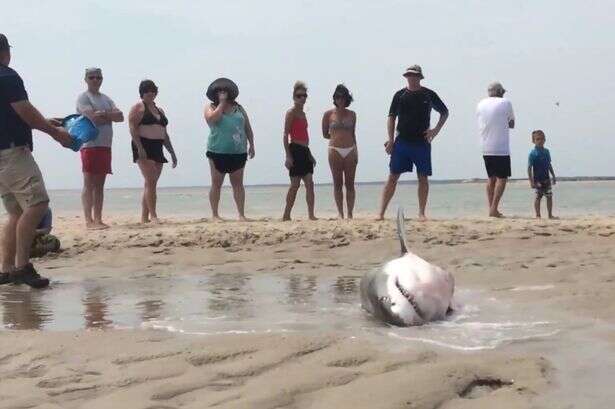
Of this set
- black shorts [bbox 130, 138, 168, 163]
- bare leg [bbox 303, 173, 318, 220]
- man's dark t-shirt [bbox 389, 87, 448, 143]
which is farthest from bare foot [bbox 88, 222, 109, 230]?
man's dark t-shirt [bbox 389, 87, 448, 143]

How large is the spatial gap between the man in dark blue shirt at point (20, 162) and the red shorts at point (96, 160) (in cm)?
254

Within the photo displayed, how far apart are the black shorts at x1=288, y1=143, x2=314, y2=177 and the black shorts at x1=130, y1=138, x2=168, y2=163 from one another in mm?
1522

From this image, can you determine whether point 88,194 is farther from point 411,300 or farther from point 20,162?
point 411,300

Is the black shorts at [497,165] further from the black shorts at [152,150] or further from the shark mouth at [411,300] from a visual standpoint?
the shark mouth at [411,300]

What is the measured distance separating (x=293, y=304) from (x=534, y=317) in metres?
1.42

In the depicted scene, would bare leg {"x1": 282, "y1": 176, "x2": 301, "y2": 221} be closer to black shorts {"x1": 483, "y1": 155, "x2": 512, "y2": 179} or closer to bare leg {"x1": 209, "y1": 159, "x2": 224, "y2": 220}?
bare leg {"x1": 209, "y1": 159, "x2": 224, "y2": 220}

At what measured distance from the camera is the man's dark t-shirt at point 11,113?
5.33 m

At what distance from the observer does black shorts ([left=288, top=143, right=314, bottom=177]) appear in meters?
8.83

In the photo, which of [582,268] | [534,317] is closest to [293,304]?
[534,317]

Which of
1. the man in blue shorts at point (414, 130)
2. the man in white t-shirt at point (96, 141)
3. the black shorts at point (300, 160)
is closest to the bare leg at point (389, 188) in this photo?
the man in blue shorts at point (414, 130)

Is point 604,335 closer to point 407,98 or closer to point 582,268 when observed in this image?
point 582,268

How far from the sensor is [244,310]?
4.35m

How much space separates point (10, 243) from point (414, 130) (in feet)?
14.6

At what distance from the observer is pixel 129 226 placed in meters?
8.31
